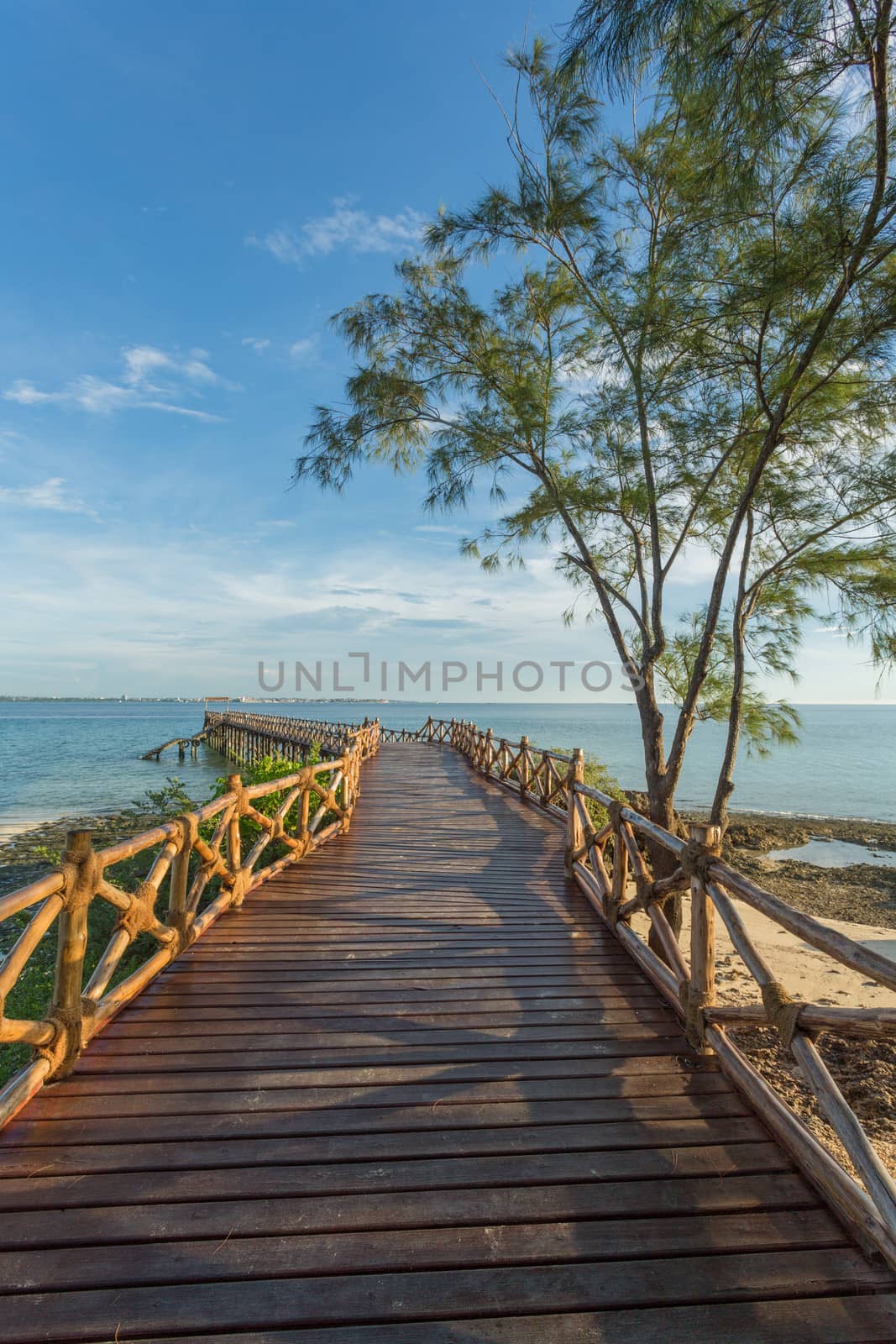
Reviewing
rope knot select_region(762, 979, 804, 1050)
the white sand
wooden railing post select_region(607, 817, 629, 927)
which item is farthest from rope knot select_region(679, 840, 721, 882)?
the white sand

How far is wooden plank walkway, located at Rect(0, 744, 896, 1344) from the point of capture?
1.67 metres

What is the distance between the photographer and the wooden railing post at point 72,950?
8.83 feet

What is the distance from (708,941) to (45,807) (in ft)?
84.5

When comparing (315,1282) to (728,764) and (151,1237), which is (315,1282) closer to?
(151,1237)

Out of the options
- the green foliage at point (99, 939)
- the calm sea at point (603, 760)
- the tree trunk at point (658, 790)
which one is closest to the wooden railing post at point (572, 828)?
the tree trunk at point (658, 790)

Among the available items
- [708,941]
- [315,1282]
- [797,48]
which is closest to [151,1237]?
[315,1282]

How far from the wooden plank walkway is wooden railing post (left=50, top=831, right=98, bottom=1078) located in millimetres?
147

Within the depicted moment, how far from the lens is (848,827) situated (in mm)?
23031

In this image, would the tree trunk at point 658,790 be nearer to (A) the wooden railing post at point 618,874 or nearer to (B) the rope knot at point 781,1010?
(A) the wooden railing post at point 618,874

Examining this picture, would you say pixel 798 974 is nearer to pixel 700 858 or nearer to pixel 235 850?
pixel 700 858

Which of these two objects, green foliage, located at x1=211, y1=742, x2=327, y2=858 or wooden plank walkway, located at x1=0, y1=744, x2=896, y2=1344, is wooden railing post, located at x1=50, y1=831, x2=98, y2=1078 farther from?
green foliage, located at x1=211, y1=742, x2=327, y2=858

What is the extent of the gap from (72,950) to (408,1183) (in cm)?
164

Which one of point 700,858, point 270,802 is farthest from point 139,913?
point 270,802

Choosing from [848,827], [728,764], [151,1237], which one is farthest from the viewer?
[848,827]
